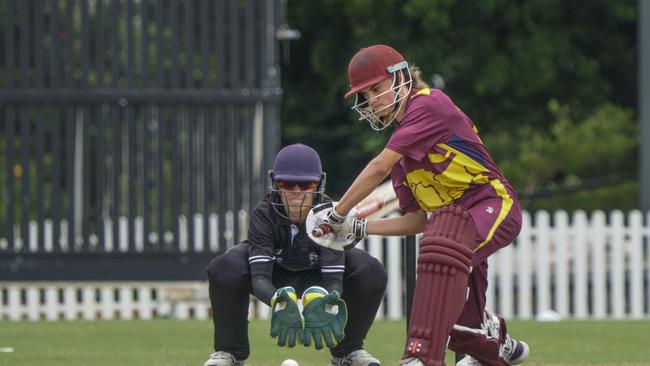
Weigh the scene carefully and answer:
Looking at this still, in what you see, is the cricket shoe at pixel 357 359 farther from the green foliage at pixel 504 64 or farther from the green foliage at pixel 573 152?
the green foliage at pixel 573 152

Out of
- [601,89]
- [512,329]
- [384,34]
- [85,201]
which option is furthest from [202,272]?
[601,89]

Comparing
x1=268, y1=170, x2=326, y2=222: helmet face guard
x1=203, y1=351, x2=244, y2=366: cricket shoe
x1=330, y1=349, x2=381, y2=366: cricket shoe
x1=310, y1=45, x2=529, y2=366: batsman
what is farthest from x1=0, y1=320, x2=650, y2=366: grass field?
x1=310, y1=45, x2=529, y2=366: batsman

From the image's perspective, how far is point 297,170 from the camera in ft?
23.4

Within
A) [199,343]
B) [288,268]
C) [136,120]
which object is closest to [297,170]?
[288,268]

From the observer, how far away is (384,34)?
1886cm

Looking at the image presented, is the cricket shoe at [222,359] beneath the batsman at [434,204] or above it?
beneath

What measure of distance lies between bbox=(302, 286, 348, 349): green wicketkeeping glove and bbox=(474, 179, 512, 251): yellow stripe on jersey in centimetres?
71

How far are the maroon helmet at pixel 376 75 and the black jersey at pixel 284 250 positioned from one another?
2.15ft

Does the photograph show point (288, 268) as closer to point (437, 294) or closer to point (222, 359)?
point (222, 359)

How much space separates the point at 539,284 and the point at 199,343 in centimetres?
548

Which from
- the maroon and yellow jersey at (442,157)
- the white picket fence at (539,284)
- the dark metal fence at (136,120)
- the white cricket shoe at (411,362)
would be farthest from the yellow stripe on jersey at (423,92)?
the white picket fence at (539,284)

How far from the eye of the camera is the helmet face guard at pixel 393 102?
6707mm

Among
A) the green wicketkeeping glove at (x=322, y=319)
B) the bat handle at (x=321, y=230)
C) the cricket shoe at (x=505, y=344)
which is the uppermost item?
the bat handle at (x=321, y=230)

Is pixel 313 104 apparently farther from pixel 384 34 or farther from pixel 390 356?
pixel 390 356
